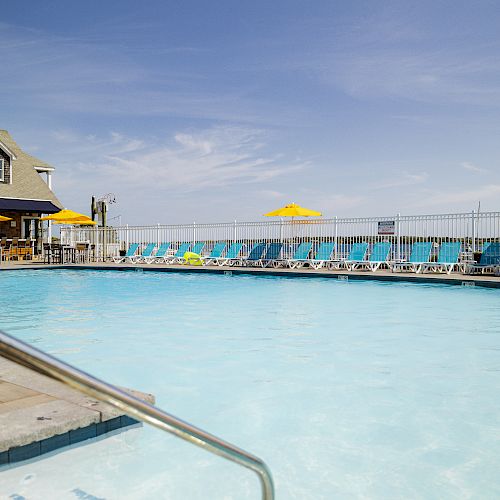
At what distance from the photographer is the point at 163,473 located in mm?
3326

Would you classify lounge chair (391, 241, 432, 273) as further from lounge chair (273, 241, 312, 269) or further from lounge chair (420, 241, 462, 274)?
lounge chair (273, 241, 312, 269)

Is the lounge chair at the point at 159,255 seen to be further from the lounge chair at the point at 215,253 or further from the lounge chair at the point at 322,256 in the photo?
the lounge chair at the point at 322,256

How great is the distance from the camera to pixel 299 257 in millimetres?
18781

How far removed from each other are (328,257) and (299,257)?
43.0 inches

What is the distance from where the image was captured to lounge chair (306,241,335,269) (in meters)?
18.2

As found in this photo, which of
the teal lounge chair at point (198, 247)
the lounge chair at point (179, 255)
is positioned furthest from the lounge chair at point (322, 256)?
the lounge chair at point (179, 255)

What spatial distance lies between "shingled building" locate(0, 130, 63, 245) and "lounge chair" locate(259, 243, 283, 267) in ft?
39.0

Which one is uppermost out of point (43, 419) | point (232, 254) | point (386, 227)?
point (386, 227)

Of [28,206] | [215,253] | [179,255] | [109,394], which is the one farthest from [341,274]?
[28,206]

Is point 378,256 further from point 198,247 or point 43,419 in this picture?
point 43,419

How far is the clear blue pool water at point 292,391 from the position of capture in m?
→ 3.22

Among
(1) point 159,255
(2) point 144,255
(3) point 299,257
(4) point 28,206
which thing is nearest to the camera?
(3) point 299,257

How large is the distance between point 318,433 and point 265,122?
18.1 meters

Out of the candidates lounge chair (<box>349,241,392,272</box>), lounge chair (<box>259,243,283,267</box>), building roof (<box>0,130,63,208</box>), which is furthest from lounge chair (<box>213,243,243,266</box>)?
building roof (<box>0,130,63,208</box>)
